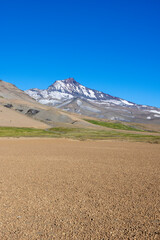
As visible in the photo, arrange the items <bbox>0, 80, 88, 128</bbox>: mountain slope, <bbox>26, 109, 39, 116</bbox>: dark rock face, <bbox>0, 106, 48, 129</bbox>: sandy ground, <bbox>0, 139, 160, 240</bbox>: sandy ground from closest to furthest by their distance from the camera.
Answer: <bbox>0, 139, 160, 240</bbox>: sandy ground, <bbox>0, 106, 48, 129</bbox>: sandy ground, <bbox>0, 80, 88, 128</bbox>: mountain slope, <bbox>26, 109, 39, 116</bbox>: dark rock face

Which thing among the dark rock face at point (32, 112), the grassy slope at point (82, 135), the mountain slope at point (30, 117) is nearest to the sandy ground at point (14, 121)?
the mountain slope at point (30, 117)

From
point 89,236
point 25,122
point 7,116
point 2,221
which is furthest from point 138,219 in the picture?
point 7,116

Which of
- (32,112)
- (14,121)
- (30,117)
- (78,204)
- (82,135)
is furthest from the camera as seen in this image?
(32,112)

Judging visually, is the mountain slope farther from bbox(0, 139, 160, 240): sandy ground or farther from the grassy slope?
bbox(0, 139, 160, 240): sandy ground

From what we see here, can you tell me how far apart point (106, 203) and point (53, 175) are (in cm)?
804

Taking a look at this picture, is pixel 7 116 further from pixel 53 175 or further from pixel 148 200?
pixel 148 200

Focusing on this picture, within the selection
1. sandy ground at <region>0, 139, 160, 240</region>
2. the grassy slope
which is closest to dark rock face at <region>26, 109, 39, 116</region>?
the grassy slope

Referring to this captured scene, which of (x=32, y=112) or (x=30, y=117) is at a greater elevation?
(x=32, y=112)

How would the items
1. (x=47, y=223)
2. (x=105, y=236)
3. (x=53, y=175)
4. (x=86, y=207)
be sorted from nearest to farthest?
(x=105, y=236), (x=47, y=223), (x=86, y=207), (x=53, y=175)

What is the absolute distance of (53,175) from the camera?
21125mm

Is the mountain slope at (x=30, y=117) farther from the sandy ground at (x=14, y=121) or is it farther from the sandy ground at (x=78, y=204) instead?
the sandy ground at (x=78, y=204)

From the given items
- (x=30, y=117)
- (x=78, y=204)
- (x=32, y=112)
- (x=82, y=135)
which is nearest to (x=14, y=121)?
(x=30, y=117)

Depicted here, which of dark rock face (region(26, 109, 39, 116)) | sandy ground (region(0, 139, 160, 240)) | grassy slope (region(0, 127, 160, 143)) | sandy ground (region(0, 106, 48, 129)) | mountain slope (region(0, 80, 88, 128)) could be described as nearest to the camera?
sandy ground (region(0, 139, 160, 240))

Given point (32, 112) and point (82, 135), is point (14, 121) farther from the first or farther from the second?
point (82, 135)
